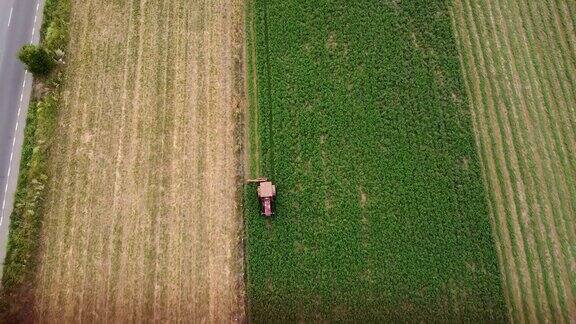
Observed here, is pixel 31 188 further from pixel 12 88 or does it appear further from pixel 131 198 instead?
pixel 12 88

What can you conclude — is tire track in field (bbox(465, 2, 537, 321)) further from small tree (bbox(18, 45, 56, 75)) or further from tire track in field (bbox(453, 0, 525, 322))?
small tree (bbox(18, 45, 56, 75))

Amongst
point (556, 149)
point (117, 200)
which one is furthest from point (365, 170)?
point (117, 200)

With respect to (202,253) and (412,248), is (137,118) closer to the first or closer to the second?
(202,253)

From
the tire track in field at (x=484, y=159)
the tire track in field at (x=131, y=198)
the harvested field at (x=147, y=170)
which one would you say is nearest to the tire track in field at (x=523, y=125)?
the tire track in field at (x=484, y=159)

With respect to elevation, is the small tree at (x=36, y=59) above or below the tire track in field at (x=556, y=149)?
above

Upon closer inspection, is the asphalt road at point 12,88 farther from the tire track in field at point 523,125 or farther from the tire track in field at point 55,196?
the tire track in field at point 523,125
